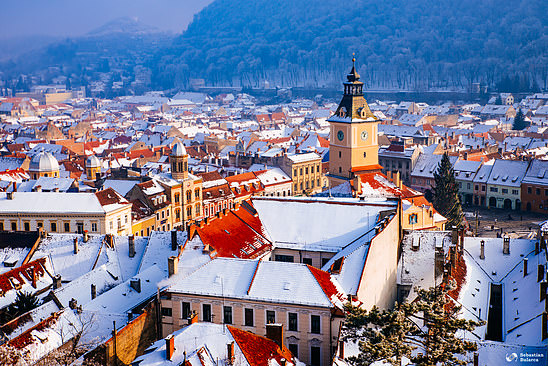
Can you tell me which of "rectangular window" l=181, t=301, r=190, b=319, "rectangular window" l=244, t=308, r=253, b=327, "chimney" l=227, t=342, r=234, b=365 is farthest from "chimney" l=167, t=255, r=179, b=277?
"chimney" l=227, t=342, r=234, b=365

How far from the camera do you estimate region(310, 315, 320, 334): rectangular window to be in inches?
1281

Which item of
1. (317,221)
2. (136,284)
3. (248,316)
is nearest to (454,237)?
(317,221)

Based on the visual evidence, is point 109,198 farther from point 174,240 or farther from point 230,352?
point 230,352

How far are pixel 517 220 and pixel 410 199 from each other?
74.6 feet

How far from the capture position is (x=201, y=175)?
7619 centimetres

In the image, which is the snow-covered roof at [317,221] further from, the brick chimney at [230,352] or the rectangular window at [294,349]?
the brick chimney at [230,352]

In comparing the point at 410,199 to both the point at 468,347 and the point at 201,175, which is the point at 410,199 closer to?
the point at 201,175

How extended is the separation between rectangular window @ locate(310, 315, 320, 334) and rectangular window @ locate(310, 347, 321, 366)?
869mm

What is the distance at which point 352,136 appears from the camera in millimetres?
69125

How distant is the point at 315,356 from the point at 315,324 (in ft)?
5.38

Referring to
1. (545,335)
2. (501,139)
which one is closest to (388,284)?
(545,335)

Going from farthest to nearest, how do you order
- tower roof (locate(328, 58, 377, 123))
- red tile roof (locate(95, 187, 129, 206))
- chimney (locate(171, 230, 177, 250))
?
tower roof (locate(328, 58, 377, 123)) → red tile roof (locate(95, 187, 129, 206)) → chimney (locate(171, 230, 177, 250))

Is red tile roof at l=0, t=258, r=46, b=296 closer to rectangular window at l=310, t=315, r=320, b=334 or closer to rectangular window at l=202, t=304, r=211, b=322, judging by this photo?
rectangular window at l=202, t=304, r=211, b=322

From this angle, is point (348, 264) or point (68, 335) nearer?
Result: point (68, 335)
